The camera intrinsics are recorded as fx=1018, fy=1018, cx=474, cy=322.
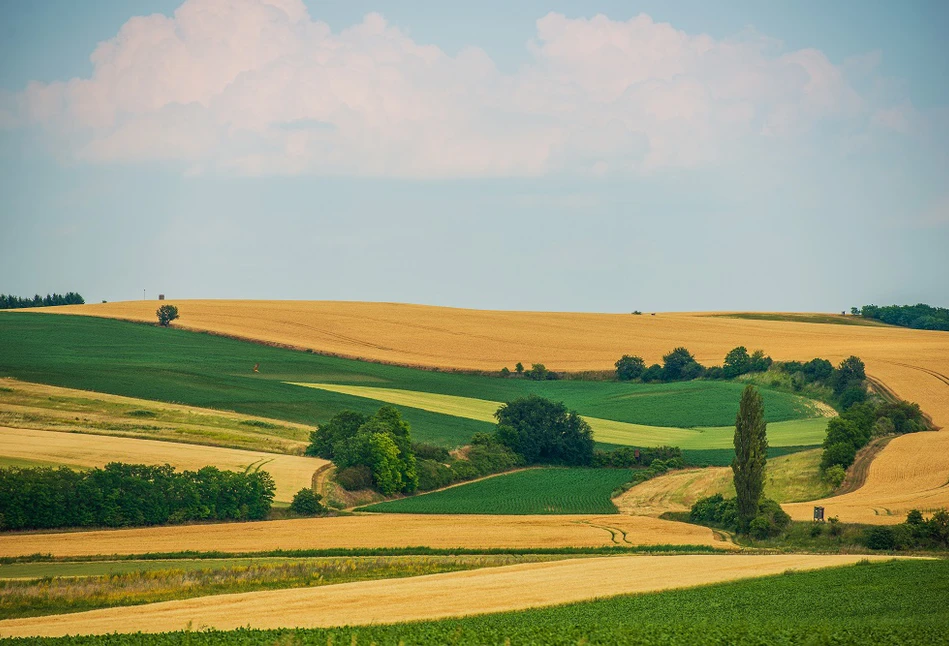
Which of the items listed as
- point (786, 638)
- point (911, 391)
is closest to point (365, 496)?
point (786, 638)

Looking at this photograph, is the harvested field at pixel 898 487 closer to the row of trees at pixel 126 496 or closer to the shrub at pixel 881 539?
the shrub at pixel 881 539

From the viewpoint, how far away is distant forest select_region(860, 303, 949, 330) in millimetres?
153625

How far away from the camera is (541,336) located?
132 meters

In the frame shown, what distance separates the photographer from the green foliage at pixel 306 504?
192 ft

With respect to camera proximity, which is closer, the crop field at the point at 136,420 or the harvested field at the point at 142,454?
the harvested field at the point at 142,454

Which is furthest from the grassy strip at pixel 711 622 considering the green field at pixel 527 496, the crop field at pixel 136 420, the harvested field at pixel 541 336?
the harvested field at pixel 541 336

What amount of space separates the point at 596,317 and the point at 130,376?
82.3 meters

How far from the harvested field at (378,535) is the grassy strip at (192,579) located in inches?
147

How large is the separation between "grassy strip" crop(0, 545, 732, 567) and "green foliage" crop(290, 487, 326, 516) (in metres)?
11.3

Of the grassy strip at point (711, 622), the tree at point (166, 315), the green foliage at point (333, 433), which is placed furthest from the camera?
the tree at point (166, 315)

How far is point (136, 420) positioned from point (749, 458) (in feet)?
139

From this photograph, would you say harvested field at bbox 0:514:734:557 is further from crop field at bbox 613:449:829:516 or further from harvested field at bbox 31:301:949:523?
harvested field at bbox 31:301:949:523

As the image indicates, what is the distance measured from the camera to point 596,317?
6053 inches

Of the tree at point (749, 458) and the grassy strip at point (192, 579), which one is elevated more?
the tree at point (749, 458)
